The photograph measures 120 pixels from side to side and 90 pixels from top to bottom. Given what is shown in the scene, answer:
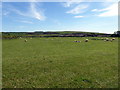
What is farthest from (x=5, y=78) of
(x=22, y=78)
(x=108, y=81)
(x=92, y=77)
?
(x=108, y=81)

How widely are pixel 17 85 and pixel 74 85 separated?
4152mm

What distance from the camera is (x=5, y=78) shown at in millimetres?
8922

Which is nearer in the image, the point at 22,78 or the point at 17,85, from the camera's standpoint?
the point at 17,85

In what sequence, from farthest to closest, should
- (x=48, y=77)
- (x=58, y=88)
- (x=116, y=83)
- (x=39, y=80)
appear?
(x=48, y=77)
(x=39, y=80)
(x=116, y=83)
(x=58, y=88)

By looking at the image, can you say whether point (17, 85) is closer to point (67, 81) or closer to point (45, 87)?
point (45, 87)

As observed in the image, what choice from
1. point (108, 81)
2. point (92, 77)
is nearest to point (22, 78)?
point (92, 77)

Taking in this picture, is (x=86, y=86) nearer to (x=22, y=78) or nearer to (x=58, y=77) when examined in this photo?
(x=58, y=77)

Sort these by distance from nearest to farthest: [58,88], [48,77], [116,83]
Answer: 1. [58,88]
2. [116,83]
3. [48,77]

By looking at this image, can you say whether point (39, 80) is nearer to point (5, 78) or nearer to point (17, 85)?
point (17, 85)

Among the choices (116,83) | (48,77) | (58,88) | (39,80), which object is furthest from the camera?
(48,77)

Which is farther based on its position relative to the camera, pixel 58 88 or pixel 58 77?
pixel 58 77

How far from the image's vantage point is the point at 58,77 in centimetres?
900

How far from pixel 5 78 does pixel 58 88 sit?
4.84m

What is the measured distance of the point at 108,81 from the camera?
8.20 m
